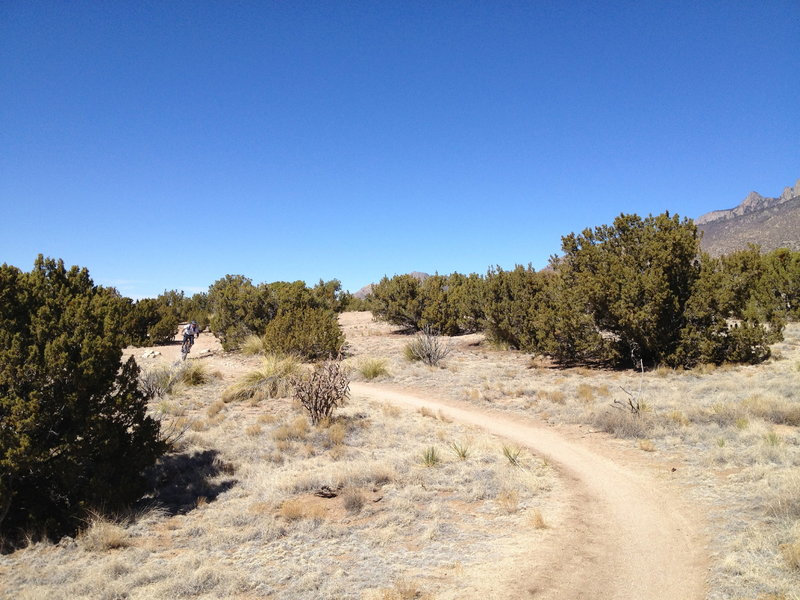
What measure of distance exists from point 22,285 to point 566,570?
7937mm

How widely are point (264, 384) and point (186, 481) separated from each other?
640cm

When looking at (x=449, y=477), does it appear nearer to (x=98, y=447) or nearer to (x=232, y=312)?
(x=98, y=447)

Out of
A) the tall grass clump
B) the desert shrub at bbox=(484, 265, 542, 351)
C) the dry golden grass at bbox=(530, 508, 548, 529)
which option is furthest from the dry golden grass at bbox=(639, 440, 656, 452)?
the desert shrub at bbox=(484, 265, 542, 351)

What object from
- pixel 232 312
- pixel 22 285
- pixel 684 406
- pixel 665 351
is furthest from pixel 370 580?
pixel 232 312

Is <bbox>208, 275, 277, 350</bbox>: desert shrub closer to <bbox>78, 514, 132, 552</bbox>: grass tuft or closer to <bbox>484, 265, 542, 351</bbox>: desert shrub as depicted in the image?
<bbox>484, 265, 542, 351</bbox>: desert shrub

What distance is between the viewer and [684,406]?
11156 mm

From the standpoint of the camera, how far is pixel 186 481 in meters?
7.92

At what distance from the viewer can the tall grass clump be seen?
1388cm

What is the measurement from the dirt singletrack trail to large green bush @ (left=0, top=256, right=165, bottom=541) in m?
5.64

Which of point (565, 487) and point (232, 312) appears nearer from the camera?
point (565, 487)

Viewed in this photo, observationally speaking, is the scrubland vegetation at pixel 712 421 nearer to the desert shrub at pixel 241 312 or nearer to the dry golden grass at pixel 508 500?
the dry golden grass at pixel 508 500

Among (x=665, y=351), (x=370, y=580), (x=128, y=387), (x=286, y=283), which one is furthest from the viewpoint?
(x=286, y=283)

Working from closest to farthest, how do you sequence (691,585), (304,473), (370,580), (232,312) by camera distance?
1. (691,585)
2. (370,580)
3. (304,473)
4. (232,312)

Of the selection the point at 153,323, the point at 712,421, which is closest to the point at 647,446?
the point at 712,421
